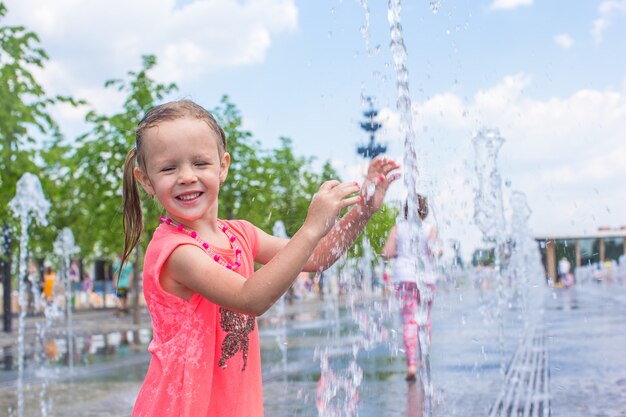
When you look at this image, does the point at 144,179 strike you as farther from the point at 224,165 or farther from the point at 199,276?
the point at 199,276

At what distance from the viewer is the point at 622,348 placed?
8.17m

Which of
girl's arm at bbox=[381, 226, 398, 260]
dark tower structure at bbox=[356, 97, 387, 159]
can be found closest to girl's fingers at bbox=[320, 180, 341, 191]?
dark tower structure at bbox=[356, 97, 387, 159]

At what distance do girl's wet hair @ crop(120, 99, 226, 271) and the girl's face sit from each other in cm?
2

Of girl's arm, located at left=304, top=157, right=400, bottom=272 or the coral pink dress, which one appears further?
girl's arm, located at left=304, top=157, right=400, bottom=272

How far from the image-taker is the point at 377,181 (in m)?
2.21

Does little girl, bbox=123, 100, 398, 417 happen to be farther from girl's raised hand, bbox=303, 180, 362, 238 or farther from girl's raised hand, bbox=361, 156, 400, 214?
girl's raised hand, bbox=361, 156, 400, 214

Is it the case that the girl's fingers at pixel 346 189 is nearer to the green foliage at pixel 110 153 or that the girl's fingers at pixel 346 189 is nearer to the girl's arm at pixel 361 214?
the girl's arm at pixel 361 214

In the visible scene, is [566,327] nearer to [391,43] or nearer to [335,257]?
[391,43]

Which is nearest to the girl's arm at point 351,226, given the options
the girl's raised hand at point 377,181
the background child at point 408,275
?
the girl's raised hand at point 377,181

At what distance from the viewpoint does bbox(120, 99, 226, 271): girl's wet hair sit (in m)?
1.94

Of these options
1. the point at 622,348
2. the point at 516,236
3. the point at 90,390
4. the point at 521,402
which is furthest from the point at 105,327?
the point at 516,236

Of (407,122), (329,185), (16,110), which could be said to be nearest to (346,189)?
(329,185)

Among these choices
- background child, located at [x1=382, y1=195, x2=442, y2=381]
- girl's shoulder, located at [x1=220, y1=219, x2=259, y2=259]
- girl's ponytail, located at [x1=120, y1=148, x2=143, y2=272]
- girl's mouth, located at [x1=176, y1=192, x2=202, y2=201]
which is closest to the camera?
girl's mouth, located at [x1=176, y1=192, x2=202, y2=201]

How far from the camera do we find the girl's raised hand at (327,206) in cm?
177
